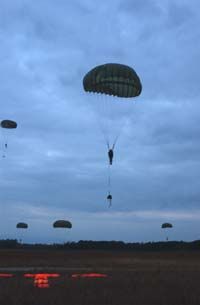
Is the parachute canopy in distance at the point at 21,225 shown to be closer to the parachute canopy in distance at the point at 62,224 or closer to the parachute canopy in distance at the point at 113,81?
the parachute canopy in distance at the point at 62,224

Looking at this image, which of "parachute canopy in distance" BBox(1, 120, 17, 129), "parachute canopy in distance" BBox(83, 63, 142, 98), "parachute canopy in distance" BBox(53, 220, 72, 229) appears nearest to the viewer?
"parachute canopy in distance" BBox(83, 63, 142, 98)

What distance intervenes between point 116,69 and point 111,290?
1881cm

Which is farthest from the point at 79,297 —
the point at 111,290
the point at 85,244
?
the point at 85,244

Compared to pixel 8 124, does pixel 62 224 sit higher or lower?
lower

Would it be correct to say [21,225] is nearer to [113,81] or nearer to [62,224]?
[62,224]

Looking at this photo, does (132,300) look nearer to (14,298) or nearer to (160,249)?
(14,298)

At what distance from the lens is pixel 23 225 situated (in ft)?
369

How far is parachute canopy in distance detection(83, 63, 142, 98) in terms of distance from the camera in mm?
38969

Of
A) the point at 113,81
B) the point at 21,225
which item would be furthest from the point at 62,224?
the point at 113,81

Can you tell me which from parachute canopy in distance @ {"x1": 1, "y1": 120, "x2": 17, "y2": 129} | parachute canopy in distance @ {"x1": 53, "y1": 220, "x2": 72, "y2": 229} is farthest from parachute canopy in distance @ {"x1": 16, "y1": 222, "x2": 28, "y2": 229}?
parachute canopy in distance @ {"x1": 1, "y1": 120, "x2": 17, "y2": 129}

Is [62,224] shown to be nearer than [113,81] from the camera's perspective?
No

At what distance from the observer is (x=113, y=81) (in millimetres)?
39031

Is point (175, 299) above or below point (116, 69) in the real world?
below

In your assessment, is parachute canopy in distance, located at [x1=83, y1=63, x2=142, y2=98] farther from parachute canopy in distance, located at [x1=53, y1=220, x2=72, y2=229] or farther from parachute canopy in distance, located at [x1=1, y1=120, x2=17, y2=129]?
parachute canopy in distance, located at [x1=53, y1=220, x2=72, y2=229]
